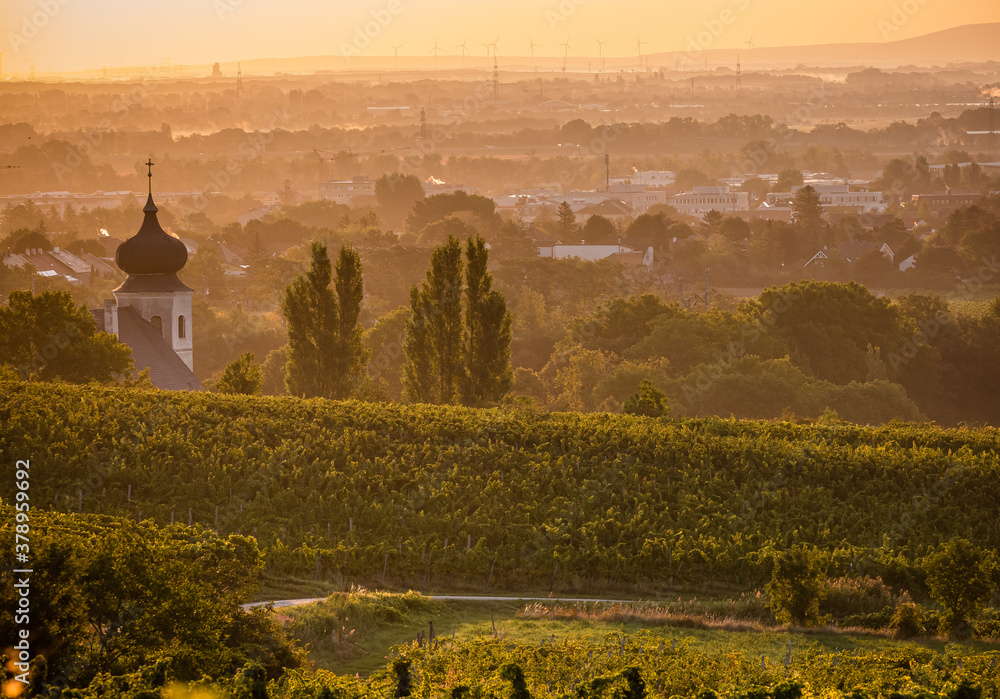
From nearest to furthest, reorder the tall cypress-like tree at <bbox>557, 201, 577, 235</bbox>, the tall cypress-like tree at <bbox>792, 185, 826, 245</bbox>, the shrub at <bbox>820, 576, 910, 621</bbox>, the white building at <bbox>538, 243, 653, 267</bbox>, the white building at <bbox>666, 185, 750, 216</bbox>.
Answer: the shrub at <bbox>820, 576, 910, 621</bbox> < the white building at <bbox>538, 243, 653, 267</bbox> < the tall cypress-like tree at <bbox>792, 185, 826, 245</bbox> < the tall cypress-like tree at <bbox>557, 201, 577, 235</bbox> < the white building at <bbox>666, 185, 750, 216</bbox>

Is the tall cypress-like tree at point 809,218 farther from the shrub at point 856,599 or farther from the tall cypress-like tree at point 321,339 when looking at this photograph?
the shrub at point 856,599

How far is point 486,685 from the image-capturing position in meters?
17.3

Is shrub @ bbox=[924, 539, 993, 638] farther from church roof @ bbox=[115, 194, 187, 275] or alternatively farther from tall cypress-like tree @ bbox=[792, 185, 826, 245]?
tall cypress-like tree @ bbox=[792, 185, 826, 245]

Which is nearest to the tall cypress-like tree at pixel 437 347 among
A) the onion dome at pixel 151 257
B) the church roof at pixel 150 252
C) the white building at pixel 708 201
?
the church roof at pixel 150 252

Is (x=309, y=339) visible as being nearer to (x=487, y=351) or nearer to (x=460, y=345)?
Answer: (x=460, y=345)

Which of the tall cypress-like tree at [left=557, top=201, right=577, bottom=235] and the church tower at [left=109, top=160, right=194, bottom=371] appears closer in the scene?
the church tower at [left=109, top=160, right=194, bottom=371]

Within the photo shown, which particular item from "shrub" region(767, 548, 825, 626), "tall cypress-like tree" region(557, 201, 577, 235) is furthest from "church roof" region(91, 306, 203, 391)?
"tall cypress-like tree" region(557, 201, 577, 235)

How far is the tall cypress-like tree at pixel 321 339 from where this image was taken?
43.1 meters

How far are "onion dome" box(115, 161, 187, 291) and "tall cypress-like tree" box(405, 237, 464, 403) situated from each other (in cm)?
854

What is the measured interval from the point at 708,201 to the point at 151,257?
147 metres

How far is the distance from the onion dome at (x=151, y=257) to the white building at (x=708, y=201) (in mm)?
140154

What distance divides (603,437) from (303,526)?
9358mm

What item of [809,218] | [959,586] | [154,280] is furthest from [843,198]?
[959,586]

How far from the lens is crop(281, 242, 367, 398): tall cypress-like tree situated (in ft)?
141
